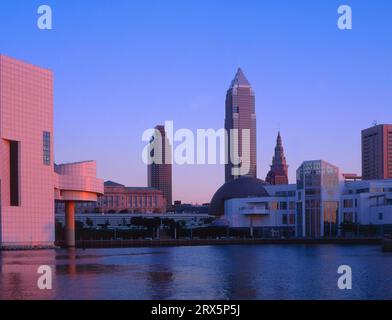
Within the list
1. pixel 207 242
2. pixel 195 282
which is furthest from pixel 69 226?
pixel 195 282

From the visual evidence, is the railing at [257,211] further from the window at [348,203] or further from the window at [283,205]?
the window at [348,203]

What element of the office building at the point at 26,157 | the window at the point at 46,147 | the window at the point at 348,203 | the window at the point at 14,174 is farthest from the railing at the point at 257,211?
the window at the point at 14,174

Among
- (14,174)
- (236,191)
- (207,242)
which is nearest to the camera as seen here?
(14,174)

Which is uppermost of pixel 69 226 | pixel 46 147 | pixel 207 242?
pixel 46 147

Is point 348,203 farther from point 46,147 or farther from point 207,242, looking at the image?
point 46,147

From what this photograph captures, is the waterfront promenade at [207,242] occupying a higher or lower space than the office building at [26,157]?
lower

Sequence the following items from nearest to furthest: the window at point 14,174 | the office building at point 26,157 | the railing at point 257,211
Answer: the office building at point 26,157 → the window at point 14,174 → the railing at point 257,211

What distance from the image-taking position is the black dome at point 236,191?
431 ft

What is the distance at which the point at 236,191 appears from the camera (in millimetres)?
134000

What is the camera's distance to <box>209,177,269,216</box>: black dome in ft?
431

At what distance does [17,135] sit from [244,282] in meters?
42.6

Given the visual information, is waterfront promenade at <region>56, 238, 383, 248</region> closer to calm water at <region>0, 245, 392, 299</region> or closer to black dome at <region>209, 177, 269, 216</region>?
black dome at <region>209, 177, 269, 216</region>

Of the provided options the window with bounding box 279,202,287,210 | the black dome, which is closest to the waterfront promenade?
the window with bounding box 279,202,287,210
